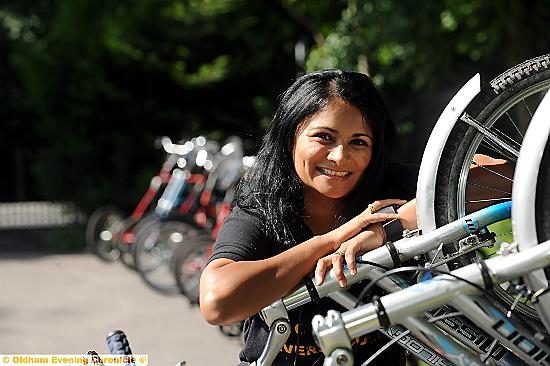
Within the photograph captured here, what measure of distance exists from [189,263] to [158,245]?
1.11 m

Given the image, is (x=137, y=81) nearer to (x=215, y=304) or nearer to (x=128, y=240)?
(x=128, y=240)

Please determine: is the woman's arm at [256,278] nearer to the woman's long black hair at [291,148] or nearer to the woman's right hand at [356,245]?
the woman's right hand at [356,245]

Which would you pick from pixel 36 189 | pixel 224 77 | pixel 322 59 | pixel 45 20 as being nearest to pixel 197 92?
pixel 224 77

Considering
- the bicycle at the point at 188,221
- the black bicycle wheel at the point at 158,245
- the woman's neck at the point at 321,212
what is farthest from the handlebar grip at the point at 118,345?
the black bicycle wheel at the point at 158,245

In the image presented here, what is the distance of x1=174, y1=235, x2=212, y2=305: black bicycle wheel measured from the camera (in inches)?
289

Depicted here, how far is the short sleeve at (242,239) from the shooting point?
197 cm

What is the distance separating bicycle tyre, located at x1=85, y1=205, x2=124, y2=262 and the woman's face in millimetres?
8440

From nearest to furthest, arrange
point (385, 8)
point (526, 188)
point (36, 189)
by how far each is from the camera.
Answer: point (526, 188), point (385, 8), point (36, 189)

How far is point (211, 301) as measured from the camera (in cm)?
183

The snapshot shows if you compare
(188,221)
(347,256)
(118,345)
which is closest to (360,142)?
(347,256)

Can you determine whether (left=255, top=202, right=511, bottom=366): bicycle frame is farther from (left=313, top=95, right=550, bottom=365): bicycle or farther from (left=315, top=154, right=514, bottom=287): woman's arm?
(left=313, top=95, right=550, bottom=365): bicycle

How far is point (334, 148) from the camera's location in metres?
2.04

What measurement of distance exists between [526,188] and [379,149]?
0.63 meters

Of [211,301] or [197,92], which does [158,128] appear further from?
[211,301]
